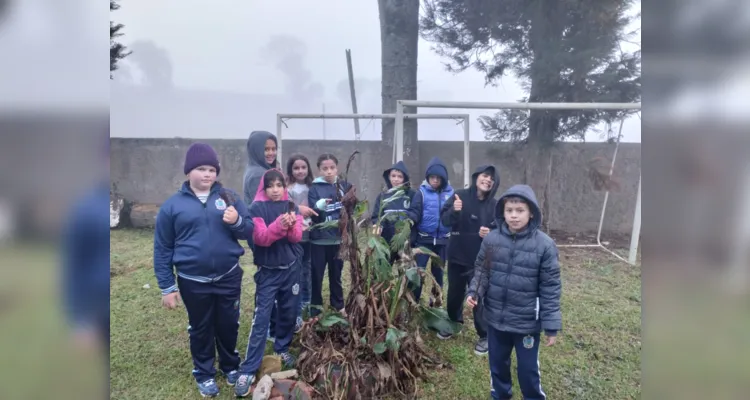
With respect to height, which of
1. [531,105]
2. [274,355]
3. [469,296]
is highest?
[531,105]

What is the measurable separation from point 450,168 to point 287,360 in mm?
5325

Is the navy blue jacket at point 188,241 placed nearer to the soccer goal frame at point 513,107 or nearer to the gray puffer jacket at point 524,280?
the gray puffer jacket at point 524,280

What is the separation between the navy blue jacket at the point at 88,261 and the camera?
56 centimetres

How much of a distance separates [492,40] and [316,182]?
4.18 metres

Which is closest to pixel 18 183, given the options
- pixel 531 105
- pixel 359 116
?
pixel 531 105

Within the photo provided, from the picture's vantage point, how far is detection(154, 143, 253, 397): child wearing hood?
2373 millimetres

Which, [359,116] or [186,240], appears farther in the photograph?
[359,116]

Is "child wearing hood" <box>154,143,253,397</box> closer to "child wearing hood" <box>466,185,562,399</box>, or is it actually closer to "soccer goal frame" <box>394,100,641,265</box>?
"child wearing hood" <box>466,185,562,399</box>

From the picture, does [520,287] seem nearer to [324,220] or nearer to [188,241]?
[324,220]

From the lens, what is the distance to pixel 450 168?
7.51 m

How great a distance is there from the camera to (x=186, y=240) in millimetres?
2377

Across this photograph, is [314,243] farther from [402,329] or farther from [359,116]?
[359,116]

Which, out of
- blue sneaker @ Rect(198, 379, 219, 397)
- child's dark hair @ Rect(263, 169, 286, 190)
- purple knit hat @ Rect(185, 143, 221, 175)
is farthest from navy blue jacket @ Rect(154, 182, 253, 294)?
blue sneaker @ Rect(198, 379, 219, 397)

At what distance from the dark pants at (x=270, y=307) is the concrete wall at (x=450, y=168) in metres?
4.62
